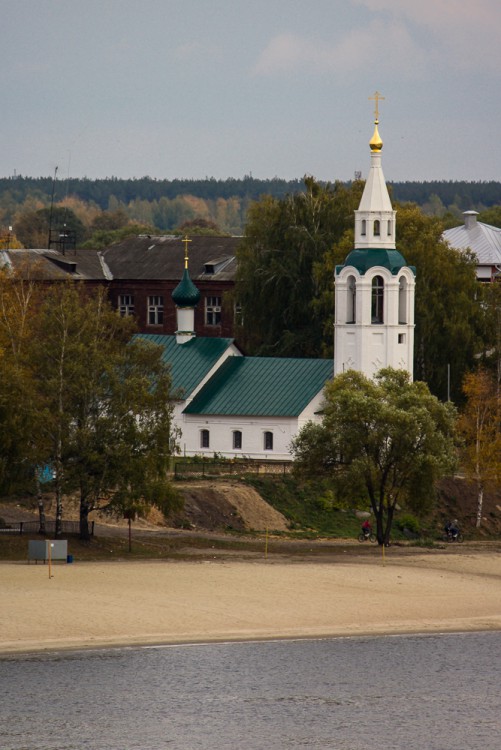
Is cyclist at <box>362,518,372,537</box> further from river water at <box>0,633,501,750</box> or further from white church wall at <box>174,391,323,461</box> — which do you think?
river water at <box>0,633,501,750</box>

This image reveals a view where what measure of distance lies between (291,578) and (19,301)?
25.6 m

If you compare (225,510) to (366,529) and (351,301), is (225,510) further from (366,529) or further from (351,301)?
(351,301)

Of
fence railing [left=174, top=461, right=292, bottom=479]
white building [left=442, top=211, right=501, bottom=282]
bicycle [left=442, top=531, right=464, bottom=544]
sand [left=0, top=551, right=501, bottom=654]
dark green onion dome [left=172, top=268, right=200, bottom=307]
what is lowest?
sand [left=0, top=551, right=501, bottom=654]

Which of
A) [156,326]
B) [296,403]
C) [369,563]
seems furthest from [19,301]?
[156,326]

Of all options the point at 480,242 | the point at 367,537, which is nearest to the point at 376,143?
the point at 367,537

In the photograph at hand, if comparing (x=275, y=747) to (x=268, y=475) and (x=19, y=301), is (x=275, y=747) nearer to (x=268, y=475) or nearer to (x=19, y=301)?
(x=268, y=475)

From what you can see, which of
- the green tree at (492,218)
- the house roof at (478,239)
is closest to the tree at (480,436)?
the house roof at (478,239)

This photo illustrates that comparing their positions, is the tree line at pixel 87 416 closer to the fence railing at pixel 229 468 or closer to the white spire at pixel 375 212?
the fence railing at pixel 229 468

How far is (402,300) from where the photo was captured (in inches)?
2810

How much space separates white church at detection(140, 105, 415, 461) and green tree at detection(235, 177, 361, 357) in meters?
9.50

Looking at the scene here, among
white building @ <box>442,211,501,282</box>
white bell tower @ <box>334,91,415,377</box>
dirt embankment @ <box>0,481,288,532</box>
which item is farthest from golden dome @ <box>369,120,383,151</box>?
white building @ <box>442,211,501,282</box>

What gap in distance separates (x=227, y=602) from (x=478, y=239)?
8058 cm

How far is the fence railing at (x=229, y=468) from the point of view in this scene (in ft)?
225

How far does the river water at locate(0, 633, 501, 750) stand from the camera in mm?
33781
